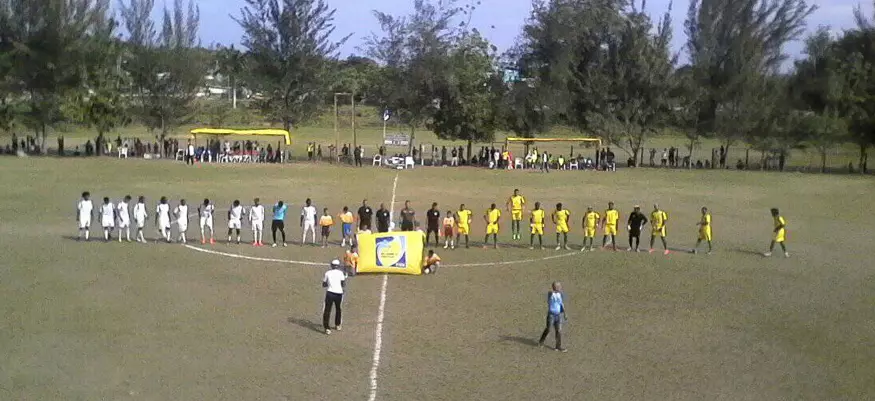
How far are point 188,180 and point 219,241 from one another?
59.4 ft

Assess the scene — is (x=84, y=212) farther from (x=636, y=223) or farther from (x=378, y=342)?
(x=636, y=223)

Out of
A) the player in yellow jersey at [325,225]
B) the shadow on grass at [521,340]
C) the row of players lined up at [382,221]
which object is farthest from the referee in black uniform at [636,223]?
the shadow on grass at [521,340]

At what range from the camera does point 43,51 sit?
52.1 metres

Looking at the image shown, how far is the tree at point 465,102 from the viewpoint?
52000mm

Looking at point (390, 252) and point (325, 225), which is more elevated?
point (325, 225)

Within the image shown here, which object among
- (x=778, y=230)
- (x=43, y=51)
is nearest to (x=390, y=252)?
(x=778, y=230)

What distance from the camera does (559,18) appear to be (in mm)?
54469

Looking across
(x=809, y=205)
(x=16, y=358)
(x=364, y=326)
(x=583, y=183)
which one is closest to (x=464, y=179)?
(x=583, y=183)

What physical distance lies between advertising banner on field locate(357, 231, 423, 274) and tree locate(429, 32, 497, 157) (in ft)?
108

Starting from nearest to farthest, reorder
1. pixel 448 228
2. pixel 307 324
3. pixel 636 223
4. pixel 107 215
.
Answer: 1. pixel 307 324
2. pixel 636 223
3. pixel 107 215
4. pixel 448 228

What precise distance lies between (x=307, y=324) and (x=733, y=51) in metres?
45.8

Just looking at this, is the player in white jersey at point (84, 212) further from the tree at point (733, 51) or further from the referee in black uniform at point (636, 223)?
the tree at point (733, 51)

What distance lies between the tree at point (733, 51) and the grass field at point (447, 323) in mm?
26879

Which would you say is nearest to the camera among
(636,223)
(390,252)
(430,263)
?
(390,252)
